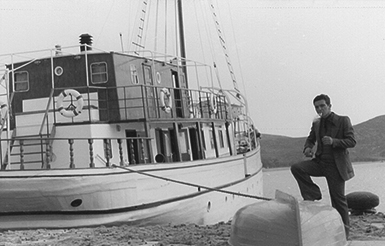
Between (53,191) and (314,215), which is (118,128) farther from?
(314,215)

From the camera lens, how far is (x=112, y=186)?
10.0m

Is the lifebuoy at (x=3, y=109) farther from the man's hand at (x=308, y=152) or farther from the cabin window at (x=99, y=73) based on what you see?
the man's hand at (x=308, y=152)

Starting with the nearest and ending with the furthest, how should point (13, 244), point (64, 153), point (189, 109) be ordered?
1. point (13, 244)
2. point (64, 153)
3. point (189, 109)

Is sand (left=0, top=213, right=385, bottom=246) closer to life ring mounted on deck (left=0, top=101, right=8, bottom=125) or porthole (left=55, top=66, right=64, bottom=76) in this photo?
life ring mounted on deck (left=0, top=101, right=8, bottom=125)

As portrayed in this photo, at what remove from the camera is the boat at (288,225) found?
5445 mm

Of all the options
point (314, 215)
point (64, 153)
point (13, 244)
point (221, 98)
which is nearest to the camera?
point (314, 215)

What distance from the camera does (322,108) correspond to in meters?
6.80

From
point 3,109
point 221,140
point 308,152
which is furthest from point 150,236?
point 221,140

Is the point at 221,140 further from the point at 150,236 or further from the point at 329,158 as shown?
the point at 329,158

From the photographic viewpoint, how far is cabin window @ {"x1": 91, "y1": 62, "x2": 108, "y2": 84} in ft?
41.9

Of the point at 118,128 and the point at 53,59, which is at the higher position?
the point at 53,59

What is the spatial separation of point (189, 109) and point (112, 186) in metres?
6.00

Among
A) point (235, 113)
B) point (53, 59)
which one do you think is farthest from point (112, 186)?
point (235, 113)

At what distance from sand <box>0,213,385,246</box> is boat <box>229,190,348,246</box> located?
712mm
